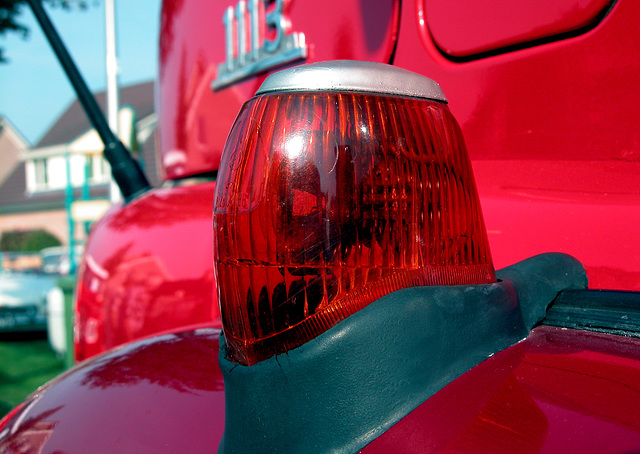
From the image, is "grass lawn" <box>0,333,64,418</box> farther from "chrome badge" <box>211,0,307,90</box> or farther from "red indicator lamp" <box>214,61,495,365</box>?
"red indicator lamp" <box>214,61,495,365</box>

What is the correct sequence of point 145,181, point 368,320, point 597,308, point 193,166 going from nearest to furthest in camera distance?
point 368,320 < point 597,308 < point 193,166 < point 145,181

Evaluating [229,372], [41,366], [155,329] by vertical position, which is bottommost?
[41,366]

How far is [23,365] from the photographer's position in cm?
636

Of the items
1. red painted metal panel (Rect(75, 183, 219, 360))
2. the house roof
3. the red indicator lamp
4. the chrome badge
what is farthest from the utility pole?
the house roof

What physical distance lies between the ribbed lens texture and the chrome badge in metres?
0.75

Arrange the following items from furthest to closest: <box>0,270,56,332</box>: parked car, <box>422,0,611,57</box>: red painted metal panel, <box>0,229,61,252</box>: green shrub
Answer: <box>0,229,61,252</box>: green shrub
<box>0,270,56,332</box>: parked car
<box>422,0,611,57</box>: red painted metal panel

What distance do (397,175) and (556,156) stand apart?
1.38 ft

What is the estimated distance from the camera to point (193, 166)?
1.66 metres

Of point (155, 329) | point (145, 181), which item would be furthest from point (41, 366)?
point (155, 329)

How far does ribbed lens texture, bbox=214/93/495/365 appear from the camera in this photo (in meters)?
0.49

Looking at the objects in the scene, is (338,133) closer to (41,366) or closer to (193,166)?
(193,166)

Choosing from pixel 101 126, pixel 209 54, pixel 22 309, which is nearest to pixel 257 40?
pixel 209 54

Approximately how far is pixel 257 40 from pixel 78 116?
86.4ft

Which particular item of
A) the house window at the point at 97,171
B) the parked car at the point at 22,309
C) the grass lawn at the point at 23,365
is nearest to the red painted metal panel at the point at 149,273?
the grass lawn at the point at 23,365
